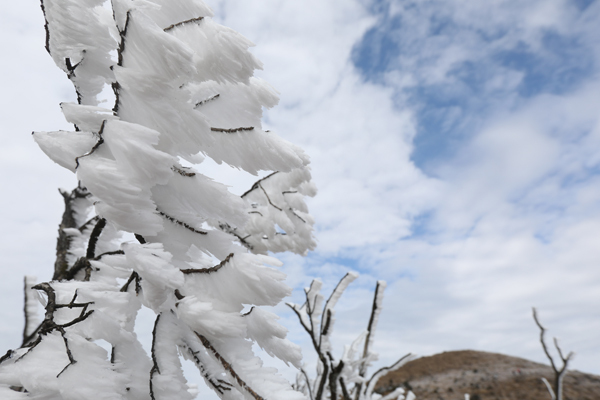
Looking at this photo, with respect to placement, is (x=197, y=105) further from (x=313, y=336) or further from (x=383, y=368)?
(x=383, y=368)

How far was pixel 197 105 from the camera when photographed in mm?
741

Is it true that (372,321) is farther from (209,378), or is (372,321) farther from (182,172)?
(182,172)

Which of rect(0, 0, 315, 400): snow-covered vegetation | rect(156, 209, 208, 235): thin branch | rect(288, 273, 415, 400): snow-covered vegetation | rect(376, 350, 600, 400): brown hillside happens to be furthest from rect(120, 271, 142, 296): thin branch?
rect(376, 350, 600, 400): brown hillside

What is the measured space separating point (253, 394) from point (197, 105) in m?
0.51

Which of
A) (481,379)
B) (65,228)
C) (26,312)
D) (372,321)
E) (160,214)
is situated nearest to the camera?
(160,214)

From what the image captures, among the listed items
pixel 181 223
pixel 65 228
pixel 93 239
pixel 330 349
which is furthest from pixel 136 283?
pixel 330 349

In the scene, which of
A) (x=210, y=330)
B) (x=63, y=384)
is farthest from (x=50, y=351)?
(x=210, y=330)

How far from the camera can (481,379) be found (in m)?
14.3

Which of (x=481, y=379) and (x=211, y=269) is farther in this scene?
(x=481, y=379)

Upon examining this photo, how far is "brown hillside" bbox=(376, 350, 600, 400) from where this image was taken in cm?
1248

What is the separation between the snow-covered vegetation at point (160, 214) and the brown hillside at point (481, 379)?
13.7 metres

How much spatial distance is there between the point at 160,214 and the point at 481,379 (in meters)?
16.7

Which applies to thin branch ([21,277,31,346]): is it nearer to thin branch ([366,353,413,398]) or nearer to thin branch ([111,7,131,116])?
thin branch ([111,7,131,116])

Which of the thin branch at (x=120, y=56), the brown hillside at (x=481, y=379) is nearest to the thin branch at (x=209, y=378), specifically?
the thin branch at (x=120, y=56)
